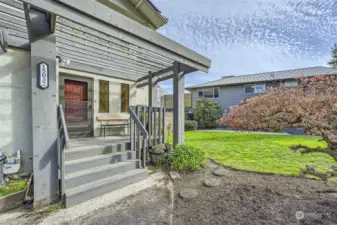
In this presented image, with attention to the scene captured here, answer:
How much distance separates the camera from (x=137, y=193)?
3.05 meters

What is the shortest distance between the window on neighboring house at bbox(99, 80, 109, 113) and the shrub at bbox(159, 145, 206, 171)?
11.0ft

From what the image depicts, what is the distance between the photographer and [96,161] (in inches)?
136

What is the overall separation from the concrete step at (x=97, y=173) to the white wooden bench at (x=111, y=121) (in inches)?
110

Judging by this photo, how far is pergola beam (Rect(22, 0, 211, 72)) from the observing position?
2.03 m

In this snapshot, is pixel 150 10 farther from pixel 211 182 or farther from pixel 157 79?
pixel 211 182

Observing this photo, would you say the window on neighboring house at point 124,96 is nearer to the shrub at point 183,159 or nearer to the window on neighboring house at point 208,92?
the shrub at point 183,159

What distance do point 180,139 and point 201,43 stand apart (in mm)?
8524

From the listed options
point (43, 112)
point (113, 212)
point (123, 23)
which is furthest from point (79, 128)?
point (123, 23)

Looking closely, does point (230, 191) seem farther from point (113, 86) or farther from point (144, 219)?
point (113, 86)

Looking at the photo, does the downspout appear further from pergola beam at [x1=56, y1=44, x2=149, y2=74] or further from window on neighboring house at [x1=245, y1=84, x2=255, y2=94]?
window on neighboring house at [x1=245, y1=84, x2=255, y2=94]

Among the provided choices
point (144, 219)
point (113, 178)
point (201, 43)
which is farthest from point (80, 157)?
point (201, 43)

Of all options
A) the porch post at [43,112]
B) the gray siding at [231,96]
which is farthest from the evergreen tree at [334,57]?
the porch post at [43,112]

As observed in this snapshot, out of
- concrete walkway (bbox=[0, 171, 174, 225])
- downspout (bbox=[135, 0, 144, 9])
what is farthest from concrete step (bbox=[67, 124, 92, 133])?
downspout (bbox=[135, 0, 144, 9])

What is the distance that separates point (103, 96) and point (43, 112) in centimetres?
384
